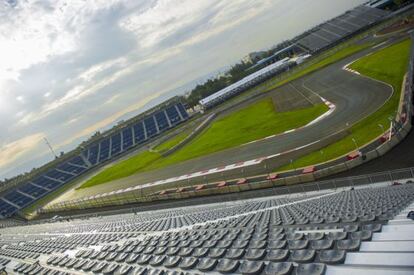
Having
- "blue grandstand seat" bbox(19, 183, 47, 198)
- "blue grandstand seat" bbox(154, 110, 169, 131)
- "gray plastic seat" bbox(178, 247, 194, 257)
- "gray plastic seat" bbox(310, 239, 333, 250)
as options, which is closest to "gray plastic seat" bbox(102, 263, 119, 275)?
"gray plastic seat" bbox(178, 247, 194, 257)

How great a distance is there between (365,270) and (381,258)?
536 mm

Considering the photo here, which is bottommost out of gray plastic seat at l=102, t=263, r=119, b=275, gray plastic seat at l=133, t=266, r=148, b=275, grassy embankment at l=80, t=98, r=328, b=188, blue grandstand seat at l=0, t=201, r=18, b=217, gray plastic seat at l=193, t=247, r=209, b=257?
grassy embankment at l=80, t=98, r=328, b=188

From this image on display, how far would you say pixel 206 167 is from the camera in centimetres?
5709

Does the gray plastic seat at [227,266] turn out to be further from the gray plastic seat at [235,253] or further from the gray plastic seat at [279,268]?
the gray plastic seat at [279,268]

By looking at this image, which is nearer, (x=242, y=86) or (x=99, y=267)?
(x=99, y=267)

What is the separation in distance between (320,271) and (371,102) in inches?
1898

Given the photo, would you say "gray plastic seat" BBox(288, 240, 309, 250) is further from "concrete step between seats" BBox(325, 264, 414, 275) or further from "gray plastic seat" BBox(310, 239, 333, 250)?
"concrete step between seats" BBox(325, 264, 414, 275)

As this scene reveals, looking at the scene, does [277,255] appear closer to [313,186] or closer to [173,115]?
[313,186]

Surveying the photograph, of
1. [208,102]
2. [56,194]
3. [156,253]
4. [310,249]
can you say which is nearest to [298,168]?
[156,253]

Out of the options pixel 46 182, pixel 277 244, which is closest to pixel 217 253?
pixel 277 244

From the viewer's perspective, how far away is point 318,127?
50219 mm

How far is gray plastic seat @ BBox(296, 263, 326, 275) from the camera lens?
24.0ft

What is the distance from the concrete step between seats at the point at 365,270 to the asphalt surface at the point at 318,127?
3691cm

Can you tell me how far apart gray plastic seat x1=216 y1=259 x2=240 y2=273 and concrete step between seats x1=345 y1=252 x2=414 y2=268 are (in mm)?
2804
